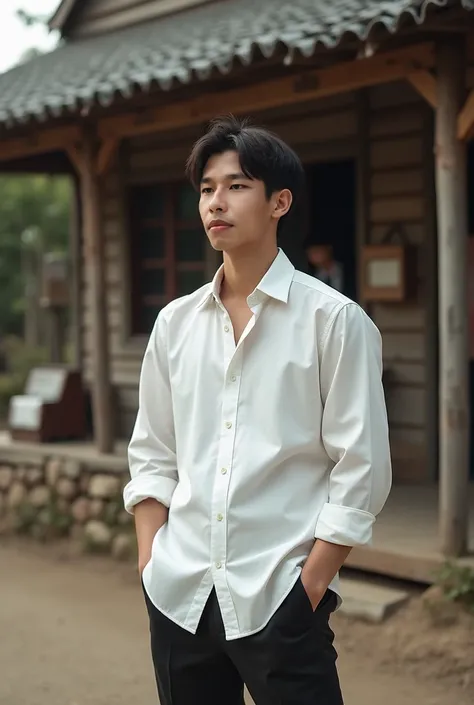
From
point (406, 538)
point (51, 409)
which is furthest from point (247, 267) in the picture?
point (51, 409)

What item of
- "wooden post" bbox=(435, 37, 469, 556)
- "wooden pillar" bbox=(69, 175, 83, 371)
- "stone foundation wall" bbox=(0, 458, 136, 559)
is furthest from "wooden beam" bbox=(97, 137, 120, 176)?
"wooden post" bbox=(435, 37, 469, 556)

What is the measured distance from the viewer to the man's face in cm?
216

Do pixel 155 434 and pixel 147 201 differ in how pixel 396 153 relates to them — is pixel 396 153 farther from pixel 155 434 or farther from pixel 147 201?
pixel 155 434

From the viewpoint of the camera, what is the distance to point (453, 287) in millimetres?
4977

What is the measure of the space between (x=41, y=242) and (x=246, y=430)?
23.5 meters

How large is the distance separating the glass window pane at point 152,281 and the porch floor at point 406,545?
3618mm

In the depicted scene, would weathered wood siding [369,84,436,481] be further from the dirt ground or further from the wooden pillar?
the wooden pillar

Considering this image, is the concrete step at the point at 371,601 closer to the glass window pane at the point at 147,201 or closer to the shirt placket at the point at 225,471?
the shirt placket at the point at 225,471

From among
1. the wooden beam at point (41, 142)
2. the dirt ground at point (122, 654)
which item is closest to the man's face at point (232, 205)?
the dirt ground at point (122, 654)

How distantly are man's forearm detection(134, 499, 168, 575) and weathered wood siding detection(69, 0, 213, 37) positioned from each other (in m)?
7.57

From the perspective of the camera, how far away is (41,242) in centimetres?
2484

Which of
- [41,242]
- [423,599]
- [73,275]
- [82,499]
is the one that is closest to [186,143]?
[73,275]

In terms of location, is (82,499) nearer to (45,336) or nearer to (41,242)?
(45,336)

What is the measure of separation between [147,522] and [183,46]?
5.16 metres
